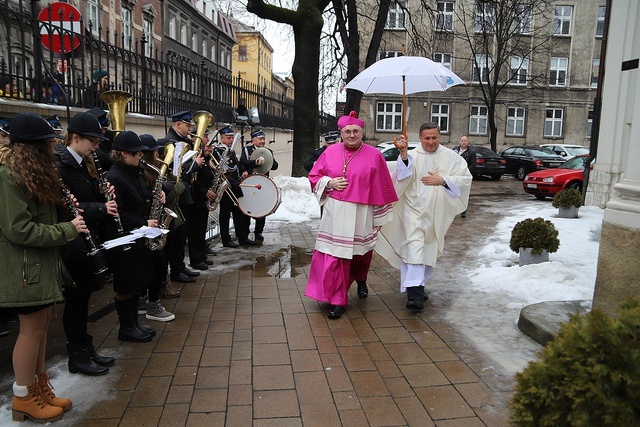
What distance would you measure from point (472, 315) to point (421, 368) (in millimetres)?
1470

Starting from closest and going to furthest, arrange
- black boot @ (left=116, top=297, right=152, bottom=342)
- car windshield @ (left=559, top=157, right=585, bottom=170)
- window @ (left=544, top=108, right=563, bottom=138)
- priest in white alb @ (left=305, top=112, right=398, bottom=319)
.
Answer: black boot @ (left=116, top=297, right=152, bottom=342)
priest in white alb @ (left=305, top=112, right=398, bottom=319)
car windshield @ (left=559, top=157, right=585, bottom=170)
window @ (left=544, top=108, right=563, bottom=138)

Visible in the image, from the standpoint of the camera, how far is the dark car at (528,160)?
23.1 meters

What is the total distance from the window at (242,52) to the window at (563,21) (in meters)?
45.4

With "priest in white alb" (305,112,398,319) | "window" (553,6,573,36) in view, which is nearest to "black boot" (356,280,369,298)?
"priest in white alb" (305,112,398,319)

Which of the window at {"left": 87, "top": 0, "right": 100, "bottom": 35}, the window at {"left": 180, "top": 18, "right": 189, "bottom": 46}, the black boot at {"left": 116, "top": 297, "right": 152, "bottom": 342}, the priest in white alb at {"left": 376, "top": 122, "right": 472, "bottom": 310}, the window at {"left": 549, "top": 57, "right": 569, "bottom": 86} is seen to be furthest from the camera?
the window at {"left": 180, "top": 18, "right": 189, "bottom": 46}

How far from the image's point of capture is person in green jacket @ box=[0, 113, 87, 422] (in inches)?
122

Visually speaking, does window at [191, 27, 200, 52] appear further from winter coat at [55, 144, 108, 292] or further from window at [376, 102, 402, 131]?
winter coat at [55, 144, 108, 292]

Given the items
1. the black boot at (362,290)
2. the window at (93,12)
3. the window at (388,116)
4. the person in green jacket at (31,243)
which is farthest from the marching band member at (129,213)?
the window at (388,116)

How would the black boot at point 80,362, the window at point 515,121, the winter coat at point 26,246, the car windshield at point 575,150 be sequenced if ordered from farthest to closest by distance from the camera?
the window at point 515,121 < the car windshield at point 575,150 < the black boot at point 80,362 < the winter coat at point 26,246

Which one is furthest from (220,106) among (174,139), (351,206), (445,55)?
(445,55)

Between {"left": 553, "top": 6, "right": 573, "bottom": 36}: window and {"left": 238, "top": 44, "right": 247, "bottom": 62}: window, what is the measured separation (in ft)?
149

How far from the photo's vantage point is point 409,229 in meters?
5.68

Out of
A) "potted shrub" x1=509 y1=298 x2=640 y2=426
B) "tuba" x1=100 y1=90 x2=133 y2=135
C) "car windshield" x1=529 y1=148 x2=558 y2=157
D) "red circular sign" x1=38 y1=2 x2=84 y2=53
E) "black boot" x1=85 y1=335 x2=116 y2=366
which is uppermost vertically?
"red circular sign" x1=38 y1=2 x2=84 y2=53

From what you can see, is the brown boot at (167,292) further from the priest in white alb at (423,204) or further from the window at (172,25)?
the window at (172,25)
